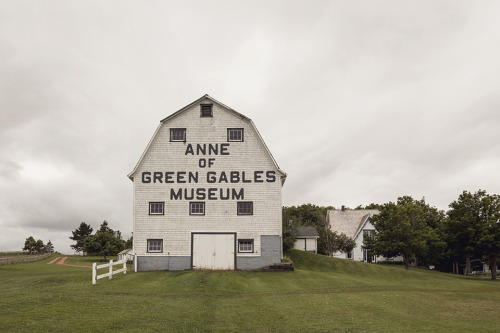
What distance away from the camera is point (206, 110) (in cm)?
3531

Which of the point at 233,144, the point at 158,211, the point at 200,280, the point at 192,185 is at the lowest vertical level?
the point at 200,280

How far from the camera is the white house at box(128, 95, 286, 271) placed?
3319 cm

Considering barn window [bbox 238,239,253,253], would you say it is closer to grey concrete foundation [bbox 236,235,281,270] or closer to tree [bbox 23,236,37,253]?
grey concrete foundation [bbox 236,235,281,270]

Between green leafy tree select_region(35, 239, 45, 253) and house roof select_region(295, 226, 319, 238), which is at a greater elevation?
house roof select_region(295, 226, 319, 238)

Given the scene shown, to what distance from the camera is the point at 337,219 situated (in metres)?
75.3

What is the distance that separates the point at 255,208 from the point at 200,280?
9169 millimetres

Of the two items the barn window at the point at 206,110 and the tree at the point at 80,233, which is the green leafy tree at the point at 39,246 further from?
the barn window at the point at 206,110

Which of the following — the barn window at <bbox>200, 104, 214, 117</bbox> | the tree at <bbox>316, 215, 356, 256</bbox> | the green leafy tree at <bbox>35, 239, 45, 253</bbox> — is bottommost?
the green leafy tree at <bbox>35, 239, 45, 253</bbox>

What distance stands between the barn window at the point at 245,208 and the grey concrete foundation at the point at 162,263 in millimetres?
6041

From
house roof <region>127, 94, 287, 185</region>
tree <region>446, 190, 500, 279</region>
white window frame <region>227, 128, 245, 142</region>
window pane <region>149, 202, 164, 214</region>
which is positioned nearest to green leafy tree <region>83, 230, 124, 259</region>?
house roof <region>127, 94, 287, 185</region>

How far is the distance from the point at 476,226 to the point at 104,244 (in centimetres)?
5236

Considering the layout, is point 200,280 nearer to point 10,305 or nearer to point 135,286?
point 135,286

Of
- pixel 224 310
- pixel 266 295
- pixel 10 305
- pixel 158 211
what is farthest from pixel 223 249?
pixel 10 305

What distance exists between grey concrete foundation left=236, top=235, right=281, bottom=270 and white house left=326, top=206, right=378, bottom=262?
3579cm
